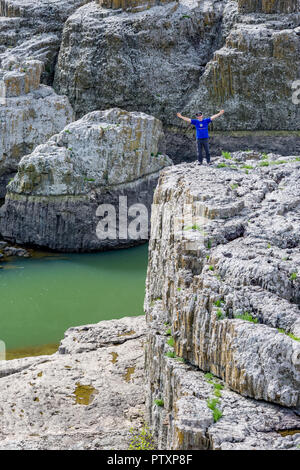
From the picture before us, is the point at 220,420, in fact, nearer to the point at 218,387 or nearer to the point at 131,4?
the point at 218,387

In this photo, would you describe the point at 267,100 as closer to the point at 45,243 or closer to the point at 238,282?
the point at 45,243

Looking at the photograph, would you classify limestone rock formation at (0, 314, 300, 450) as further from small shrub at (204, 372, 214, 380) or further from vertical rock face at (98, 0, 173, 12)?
vertical rock face at (98, 0, 173, 12)

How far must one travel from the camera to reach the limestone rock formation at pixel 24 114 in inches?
1088

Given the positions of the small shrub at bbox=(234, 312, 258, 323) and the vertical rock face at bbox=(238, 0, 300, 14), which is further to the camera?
the vertical rock face at bbox=(238, 0, 300, 14)

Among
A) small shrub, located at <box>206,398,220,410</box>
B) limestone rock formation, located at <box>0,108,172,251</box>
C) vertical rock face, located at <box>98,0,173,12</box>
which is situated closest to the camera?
small shrub, located at <box>206,398,220,410</box>

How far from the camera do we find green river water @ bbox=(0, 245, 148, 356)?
705 inches

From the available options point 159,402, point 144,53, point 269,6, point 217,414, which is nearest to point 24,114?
point 144,53

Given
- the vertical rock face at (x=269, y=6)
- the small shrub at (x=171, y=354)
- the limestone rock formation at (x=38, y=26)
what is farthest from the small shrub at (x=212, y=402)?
the limestone rock formation at (x=38, y=26)

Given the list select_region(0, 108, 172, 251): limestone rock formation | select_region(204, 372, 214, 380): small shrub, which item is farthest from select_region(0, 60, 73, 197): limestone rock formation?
select_region(204, 372, 214, 380): small shrub

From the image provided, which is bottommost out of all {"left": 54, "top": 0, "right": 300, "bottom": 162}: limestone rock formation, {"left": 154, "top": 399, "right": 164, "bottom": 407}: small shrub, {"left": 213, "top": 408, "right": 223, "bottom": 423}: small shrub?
{"left": 154, "top": 399, "right": 164, "bottom": 407}: small shrub

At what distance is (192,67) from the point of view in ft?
102

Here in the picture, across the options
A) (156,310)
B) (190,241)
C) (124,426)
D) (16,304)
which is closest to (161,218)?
(156,310)

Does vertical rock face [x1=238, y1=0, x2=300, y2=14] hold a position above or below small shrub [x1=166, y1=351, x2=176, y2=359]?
above

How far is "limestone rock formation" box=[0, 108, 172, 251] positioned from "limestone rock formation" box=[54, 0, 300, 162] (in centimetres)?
677
